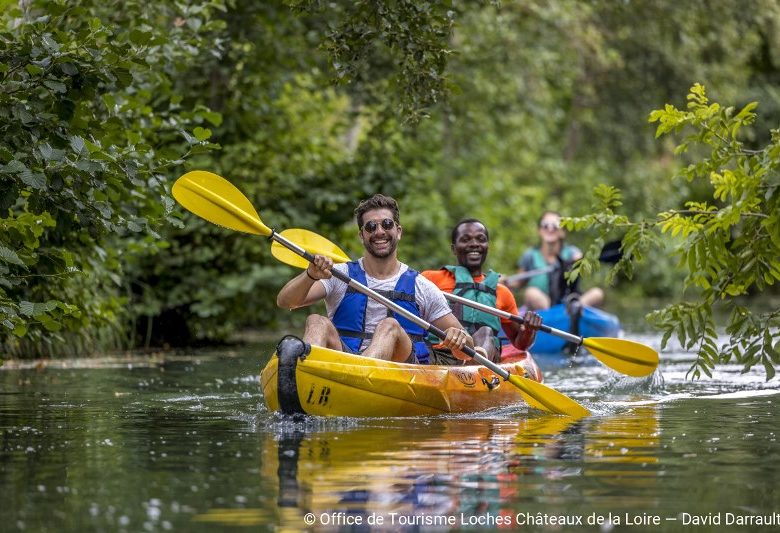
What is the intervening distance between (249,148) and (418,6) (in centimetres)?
620

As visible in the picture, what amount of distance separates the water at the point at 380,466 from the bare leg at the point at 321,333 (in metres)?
0.50

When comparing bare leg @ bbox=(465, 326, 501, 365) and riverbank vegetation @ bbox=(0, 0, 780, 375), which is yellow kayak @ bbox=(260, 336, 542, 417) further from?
riverbank vegetation @ bbox=(0, 0, 780, 375)

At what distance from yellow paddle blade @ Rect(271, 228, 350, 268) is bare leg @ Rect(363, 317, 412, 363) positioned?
2.54 feet

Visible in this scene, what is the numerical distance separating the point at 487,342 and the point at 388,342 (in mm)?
1497

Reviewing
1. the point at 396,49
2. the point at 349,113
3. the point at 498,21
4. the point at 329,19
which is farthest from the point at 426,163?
the point at 396,49

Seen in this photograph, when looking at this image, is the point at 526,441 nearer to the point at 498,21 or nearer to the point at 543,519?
the point at 543,519

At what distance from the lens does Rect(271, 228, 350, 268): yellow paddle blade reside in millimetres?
8469

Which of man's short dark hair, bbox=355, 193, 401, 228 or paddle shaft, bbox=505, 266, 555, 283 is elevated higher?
man's short dark hair, bbox=355, 193, 401, 228

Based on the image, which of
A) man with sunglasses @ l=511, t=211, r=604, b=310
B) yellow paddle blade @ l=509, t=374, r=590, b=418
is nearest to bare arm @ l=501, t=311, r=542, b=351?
yellow paddle blade @ l=509, t=374, r=590, b=418

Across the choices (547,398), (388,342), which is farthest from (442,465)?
(547,398)

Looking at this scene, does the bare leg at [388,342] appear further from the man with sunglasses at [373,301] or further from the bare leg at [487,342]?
the bare leg at [487,342]

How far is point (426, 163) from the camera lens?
52.6ft

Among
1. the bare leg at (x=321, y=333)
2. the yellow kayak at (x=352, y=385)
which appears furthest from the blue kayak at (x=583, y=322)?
the bare leg at (x=321, y=333)

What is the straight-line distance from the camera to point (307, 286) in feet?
25.8
